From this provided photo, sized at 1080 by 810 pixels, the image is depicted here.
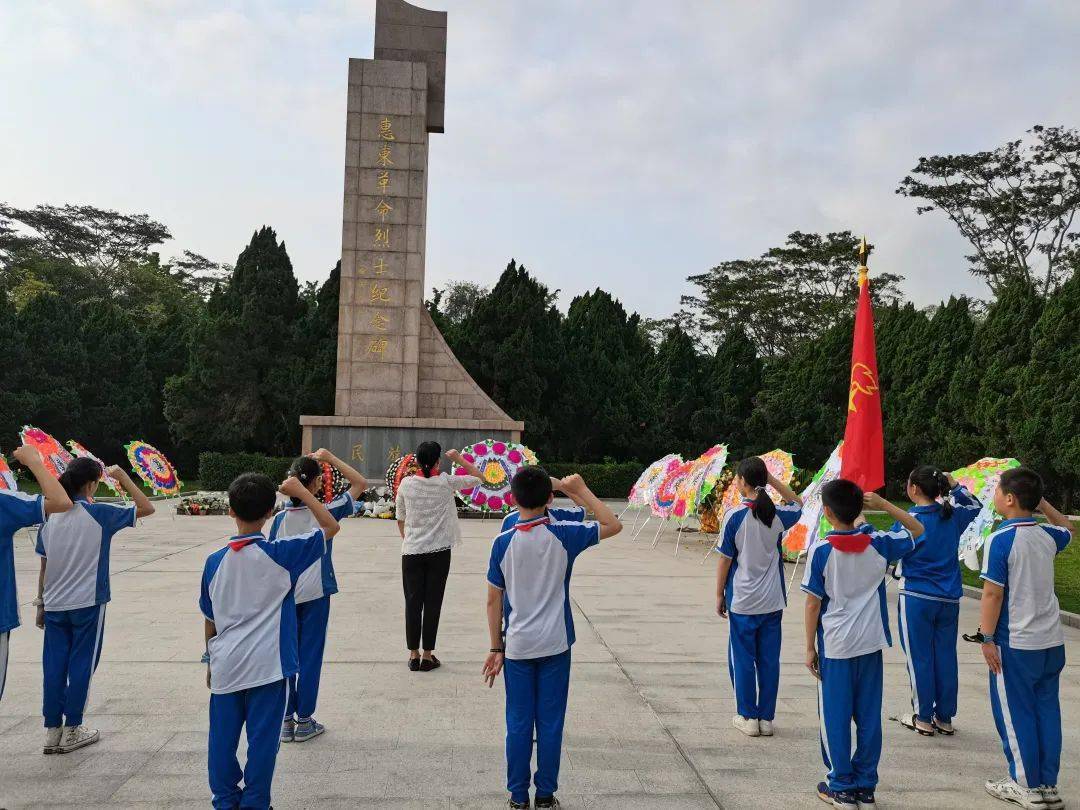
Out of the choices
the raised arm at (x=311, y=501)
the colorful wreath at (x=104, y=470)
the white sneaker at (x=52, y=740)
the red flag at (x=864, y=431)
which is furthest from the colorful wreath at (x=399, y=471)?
the raised arm at (x=311, y=501)

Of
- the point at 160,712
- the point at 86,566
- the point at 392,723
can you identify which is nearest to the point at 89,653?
the point at 86,566

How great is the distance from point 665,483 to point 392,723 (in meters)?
8.86

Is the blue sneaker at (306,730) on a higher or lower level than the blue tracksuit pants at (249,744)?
lower

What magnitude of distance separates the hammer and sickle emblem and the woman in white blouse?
3451mm

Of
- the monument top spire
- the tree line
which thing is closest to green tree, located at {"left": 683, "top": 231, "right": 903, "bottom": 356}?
the tree line

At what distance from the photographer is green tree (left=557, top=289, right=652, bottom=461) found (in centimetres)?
2606

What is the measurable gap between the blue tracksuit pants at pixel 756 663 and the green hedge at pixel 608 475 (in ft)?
64.3

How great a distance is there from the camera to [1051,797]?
3518 millimetres

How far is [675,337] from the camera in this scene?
29125 millimetres

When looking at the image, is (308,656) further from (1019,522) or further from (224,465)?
(224,465)

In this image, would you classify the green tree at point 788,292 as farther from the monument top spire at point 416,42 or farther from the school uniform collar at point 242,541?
the school uniform collar at point 242,541

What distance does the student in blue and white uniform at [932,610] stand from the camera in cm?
445

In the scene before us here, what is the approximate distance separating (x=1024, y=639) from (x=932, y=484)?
A: 1062 millimetres

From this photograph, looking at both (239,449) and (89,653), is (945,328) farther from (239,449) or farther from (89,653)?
(89,653)
